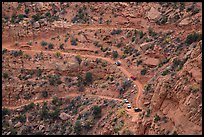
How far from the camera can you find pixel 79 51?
2040 inches

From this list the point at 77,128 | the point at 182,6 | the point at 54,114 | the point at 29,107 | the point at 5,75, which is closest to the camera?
the point at 77,128

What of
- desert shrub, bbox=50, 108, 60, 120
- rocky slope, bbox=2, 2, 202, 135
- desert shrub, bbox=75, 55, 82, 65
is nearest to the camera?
rocky slope, bbox=2, 2, 202, 135

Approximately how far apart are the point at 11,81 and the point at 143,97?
1537 cm

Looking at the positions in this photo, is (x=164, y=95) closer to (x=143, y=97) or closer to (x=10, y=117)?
(x=143, y=97)

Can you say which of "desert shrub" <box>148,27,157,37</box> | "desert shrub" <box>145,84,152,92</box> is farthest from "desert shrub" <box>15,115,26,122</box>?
"desert shrub" <box>148,27,157,37</box>

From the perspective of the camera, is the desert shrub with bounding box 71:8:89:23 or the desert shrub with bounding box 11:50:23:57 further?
the desert shrub with bounding box 71:8:89:23

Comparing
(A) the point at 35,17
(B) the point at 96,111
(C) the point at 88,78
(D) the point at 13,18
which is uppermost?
(A) the point at 35,17

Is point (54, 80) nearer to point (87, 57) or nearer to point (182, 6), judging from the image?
point (87, 57)

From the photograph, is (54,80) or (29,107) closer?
(29,107)

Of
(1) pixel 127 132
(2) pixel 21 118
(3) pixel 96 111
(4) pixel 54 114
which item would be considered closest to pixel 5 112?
(2) pixel 21 118

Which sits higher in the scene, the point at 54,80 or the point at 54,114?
the point at 54,80

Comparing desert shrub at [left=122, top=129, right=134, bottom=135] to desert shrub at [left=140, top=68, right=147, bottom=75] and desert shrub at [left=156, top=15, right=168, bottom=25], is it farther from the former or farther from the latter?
desert shrub at [left=156, top=15, right=168, bottom=25]

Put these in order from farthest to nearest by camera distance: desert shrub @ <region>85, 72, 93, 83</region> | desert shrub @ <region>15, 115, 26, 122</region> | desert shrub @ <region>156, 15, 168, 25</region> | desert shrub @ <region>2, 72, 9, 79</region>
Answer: desert shrub @ <region>156, 15, 168, 25</region>, desert shrub @ <region>2, 72, 9, 79</region>, desert shrub @ <region>85, 72, 93, 83</region>, desert shrub @ <region>15, 115, 26, 122</region>

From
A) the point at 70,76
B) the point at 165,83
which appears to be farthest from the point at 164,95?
the point at 70,76
